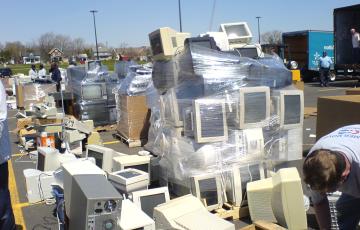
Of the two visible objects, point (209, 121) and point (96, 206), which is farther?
point (209, 121)

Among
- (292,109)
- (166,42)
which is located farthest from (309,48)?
(292,109)

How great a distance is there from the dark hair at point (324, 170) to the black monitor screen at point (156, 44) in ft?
12.8

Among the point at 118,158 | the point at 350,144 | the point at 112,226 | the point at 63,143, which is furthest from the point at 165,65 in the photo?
the point at 350,144

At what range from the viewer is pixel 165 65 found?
5.71 m

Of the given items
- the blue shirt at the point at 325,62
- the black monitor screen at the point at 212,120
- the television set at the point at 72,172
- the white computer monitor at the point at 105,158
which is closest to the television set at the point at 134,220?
the television set at the point at 72,172

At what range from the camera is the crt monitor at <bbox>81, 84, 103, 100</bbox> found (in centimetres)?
989

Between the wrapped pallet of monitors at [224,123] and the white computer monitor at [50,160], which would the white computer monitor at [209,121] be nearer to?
the wrapped pallet of monitors at [224,123]

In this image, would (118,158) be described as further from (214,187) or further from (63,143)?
(63,143)

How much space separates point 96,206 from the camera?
265 cm

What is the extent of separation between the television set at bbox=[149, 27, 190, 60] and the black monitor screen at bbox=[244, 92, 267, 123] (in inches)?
58.5

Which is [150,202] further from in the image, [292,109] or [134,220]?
[292,109]

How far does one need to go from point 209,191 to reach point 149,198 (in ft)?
2.17

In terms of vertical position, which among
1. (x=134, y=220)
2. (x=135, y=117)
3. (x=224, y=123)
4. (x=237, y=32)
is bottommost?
(x=134, y=220)

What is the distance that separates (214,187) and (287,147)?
45.3 inches
